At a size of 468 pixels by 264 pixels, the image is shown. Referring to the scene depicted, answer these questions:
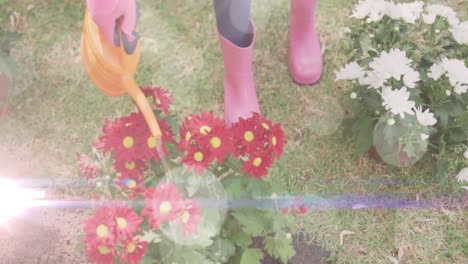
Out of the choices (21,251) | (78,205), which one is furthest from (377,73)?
(21,251)

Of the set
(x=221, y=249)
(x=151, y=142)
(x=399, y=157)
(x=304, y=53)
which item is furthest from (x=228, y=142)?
(x=304, y=53)

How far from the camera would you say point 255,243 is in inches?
74.2

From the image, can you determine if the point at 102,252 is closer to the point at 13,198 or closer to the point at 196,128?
the point at 196,128

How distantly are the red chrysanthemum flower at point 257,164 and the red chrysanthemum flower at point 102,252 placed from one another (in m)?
0.41

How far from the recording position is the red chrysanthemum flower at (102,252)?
129 centimetres

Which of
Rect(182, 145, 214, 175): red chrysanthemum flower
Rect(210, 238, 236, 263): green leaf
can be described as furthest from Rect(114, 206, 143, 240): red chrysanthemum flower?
Rect(210, 238, 236, 263): green leaf

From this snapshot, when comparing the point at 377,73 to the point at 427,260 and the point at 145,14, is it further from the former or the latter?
the point at 145,14

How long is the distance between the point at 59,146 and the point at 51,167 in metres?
0.11

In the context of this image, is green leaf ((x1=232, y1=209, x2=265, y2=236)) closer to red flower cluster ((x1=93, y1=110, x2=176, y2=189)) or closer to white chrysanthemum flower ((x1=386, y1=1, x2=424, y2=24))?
red flower cluster ((x1=93, y1=110, x2=176, y2=189))

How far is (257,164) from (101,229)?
449mm

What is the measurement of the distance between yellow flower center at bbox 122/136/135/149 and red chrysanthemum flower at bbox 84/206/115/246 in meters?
0.23

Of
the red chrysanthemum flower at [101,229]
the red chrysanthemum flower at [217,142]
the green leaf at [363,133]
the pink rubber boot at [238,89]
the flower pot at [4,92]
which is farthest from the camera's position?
the flower pot at [4,92]

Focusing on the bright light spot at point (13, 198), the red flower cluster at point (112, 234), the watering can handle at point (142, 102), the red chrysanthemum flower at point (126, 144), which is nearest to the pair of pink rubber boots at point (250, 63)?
the watering can handle at point (142, 102)

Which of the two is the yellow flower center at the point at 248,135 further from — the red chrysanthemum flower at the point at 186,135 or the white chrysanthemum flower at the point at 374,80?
the white chrysanthemum flower at the point at 374,80
